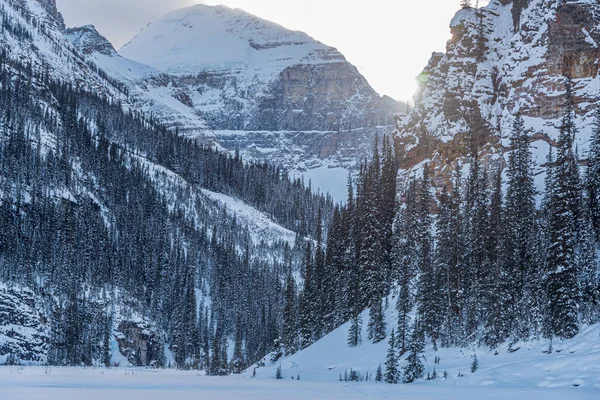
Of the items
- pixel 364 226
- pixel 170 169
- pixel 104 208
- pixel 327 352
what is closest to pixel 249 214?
pixel 170 169

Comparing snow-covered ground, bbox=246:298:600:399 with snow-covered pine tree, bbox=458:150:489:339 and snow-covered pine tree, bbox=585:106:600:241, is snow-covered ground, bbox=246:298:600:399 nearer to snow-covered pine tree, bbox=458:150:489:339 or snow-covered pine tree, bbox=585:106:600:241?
snow-covered pine tree, bbox=458:150:489:339

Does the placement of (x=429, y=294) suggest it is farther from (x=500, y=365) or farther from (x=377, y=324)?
(x=500, y=365)

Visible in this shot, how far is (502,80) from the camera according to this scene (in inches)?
2832

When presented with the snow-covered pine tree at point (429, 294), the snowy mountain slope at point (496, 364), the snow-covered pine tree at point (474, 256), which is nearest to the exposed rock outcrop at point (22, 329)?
the snowy mountain slope at point (496, 364)

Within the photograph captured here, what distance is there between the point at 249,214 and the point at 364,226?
119071 mm

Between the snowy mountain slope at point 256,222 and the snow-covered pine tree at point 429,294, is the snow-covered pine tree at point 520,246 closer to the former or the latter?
the snow-covered pine tree at point 429,294

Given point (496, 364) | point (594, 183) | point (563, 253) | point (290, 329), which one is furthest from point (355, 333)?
point (594, 183)

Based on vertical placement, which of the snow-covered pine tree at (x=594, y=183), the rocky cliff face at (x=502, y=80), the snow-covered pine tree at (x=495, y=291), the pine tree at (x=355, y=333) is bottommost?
the pine tree at (x=355, y=333)

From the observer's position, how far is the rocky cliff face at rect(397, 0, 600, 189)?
6200 cm

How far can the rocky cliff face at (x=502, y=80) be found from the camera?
2441 inches

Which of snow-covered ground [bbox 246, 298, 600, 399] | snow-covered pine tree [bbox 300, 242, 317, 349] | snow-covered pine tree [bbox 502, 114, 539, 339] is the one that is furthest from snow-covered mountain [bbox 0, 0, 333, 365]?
snow-covered pine tree [bbox 502, 114, 539, 339]

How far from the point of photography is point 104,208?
135500mm

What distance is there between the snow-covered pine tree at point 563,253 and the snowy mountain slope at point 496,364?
3.87 ft

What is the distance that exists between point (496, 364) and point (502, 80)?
43.2m
